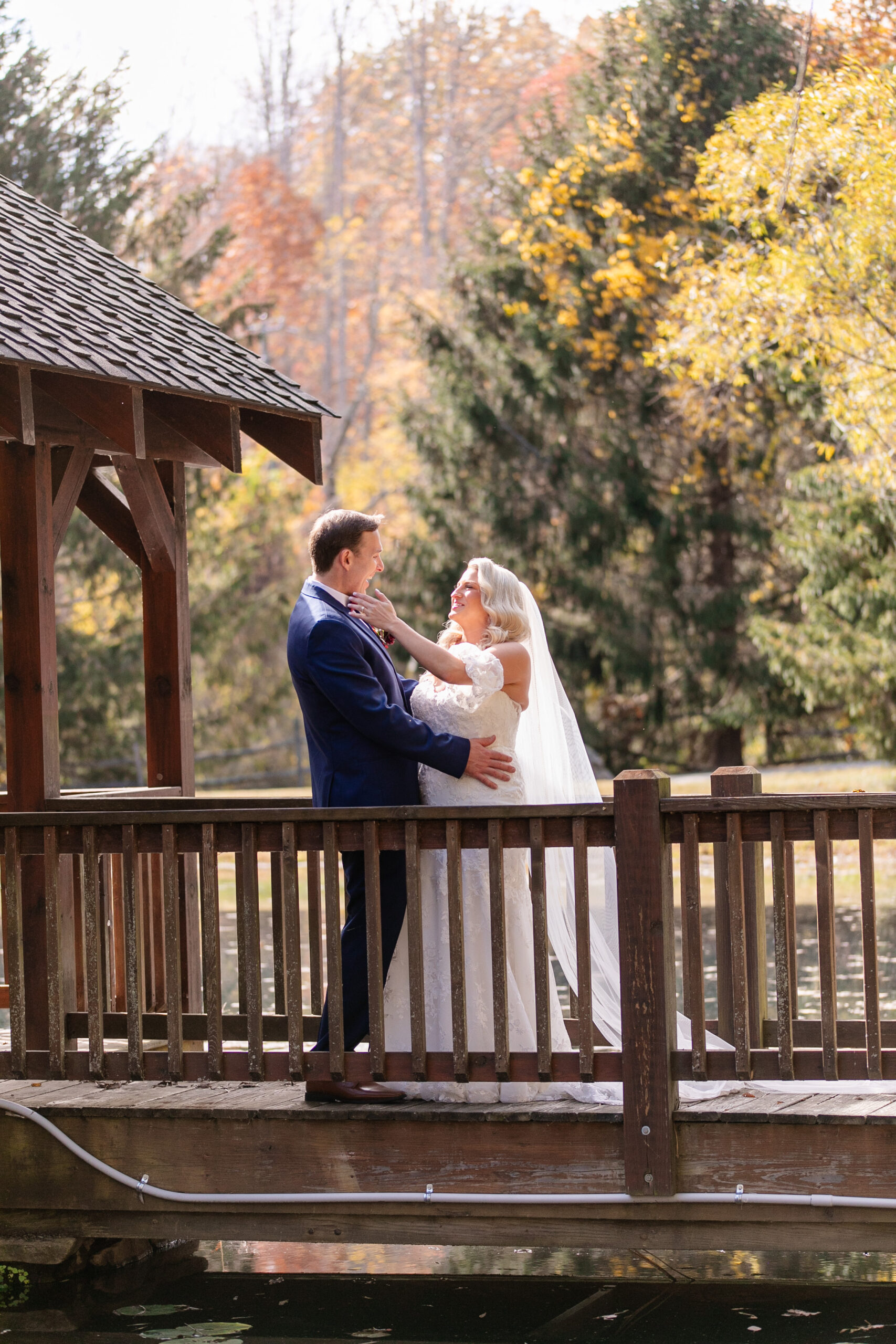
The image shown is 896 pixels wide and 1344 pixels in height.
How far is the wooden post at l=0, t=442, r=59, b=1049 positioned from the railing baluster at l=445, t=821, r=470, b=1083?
189 cm

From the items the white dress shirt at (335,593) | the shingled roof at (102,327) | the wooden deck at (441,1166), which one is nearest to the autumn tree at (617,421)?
the shingled roof at (102,327)

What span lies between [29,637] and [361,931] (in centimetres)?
189

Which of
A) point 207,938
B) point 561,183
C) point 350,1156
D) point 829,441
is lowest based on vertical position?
point 350,1156

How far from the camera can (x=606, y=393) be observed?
74.0ft

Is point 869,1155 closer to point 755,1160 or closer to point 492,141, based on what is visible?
point 755,1160

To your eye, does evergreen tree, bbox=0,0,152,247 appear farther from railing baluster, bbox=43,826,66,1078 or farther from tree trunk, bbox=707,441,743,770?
railing baluster, bbox=43,826,66,1078

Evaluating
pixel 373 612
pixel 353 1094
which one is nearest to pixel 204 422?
pixel 373 612

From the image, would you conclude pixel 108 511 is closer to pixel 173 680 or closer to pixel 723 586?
pixel 173 680

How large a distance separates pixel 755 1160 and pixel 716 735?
1973 centimetres

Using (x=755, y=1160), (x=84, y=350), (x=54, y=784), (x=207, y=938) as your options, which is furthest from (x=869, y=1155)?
(x=84, y=350)

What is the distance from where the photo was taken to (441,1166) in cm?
490

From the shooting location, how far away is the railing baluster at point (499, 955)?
4750 mm

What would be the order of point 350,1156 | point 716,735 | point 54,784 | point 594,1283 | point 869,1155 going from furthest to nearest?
point 716,735 < point 54,784 < point 594,1283 < point 350,1156 < point 869,1155

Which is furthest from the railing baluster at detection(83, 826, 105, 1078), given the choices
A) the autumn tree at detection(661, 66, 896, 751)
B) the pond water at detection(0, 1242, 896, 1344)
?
the autumn tree at detection(661, 66, 896, 751)
